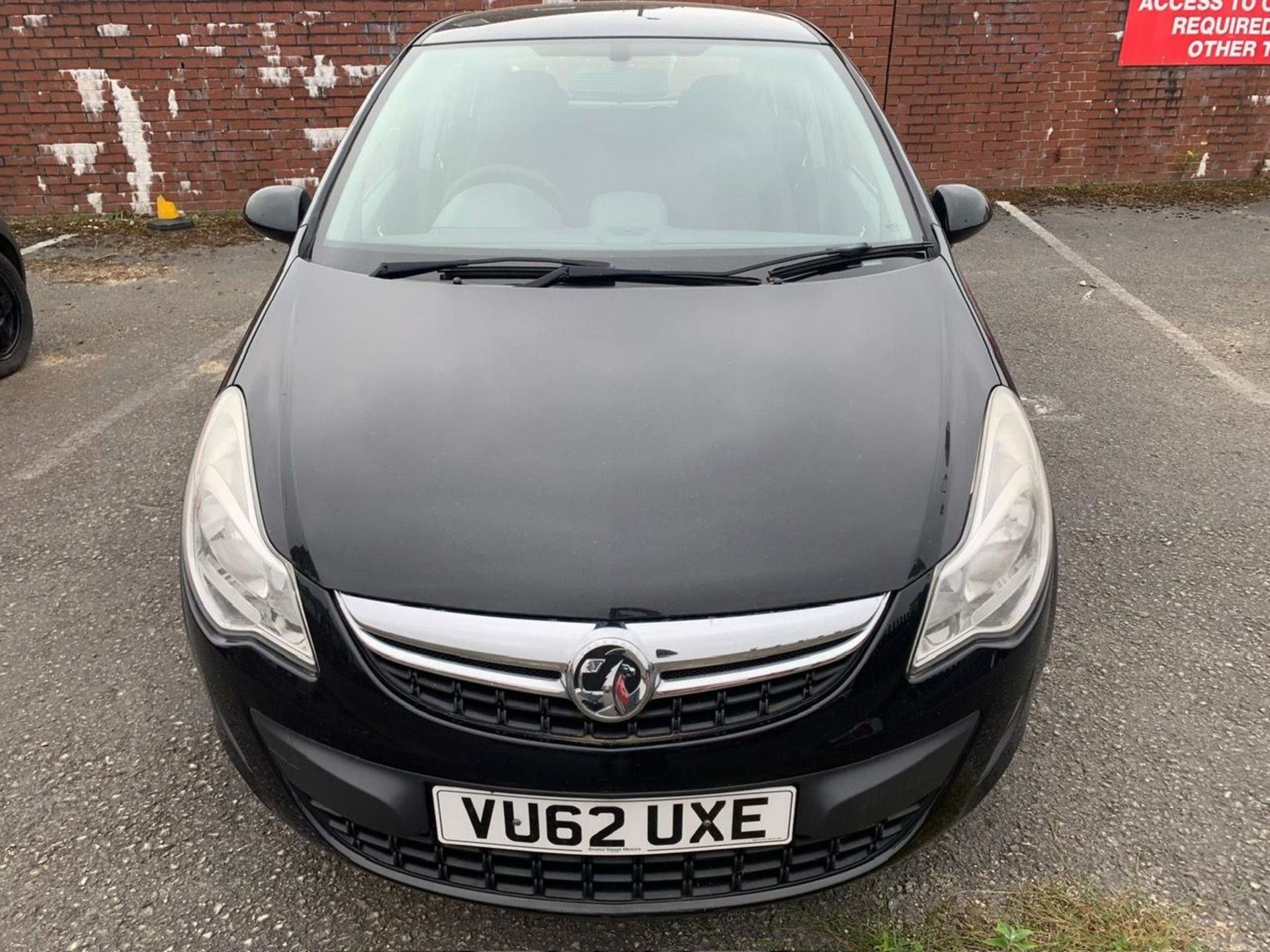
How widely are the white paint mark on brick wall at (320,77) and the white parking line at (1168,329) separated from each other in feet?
17.1

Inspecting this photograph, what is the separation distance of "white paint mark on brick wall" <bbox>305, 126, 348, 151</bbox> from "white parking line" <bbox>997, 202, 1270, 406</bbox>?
5.15 metres

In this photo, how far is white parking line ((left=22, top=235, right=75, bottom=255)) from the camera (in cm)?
689

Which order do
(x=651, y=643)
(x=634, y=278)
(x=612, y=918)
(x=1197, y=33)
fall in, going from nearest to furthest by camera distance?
(x=651, y=643) → (x=612, y=918) → (x=634, y=278) → (x=1197, y=33)

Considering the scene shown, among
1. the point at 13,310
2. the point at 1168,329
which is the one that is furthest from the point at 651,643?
the point at 1168,329

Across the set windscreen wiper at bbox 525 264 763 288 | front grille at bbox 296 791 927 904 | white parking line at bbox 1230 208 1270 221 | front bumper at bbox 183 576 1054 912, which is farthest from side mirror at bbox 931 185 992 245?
white parking line at bbox 1230 208 1270 221

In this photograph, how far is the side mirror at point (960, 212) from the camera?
272cm

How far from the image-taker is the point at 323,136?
766 centimetres

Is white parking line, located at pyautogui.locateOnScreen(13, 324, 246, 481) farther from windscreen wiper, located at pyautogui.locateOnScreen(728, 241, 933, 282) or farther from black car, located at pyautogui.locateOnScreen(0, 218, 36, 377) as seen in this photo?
windscreen wiper, located at pyautogui.locateOnScreen(728, 241, 933, 282)

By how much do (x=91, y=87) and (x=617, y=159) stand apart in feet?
21.4

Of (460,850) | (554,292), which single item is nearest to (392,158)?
(554,292)

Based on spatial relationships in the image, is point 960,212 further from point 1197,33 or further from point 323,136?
point 1197,33

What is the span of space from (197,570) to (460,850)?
657 mm

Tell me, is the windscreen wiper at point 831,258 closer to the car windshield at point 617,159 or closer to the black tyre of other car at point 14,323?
the car windshield at point 617,159

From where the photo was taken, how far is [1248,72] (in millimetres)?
8086
